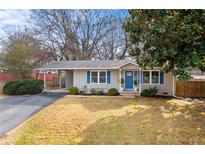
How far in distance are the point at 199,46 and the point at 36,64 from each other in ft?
12.3

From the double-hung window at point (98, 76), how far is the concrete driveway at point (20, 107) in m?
2.16

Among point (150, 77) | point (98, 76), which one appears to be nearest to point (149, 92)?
point (150, 77)

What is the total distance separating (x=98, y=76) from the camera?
8.66m

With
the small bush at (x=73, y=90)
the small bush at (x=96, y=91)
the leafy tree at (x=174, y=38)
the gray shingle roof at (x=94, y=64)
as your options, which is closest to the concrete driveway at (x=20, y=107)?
the small bush at (x=73, y=90)

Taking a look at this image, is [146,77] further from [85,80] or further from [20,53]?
[20,53]

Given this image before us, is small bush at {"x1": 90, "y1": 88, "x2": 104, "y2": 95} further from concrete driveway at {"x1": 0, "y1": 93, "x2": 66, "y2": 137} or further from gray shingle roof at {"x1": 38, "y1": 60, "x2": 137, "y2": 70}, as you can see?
concrete driveway at {"x1": 0, "y1": 93, "x2": 66, "y2": 137}

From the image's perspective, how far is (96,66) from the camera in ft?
28.0

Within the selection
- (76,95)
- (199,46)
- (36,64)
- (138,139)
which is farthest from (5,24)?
(199,46)

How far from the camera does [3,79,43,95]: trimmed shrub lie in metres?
5.52

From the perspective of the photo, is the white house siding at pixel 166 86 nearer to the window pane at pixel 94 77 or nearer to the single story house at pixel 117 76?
the single story house at pixel 117 76

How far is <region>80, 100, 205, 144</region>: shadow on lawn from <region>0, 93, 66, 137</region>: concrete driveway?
4.72 ft

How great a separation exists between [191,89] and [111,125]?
11.3 ft

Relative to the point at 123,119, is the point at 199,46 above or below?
above
